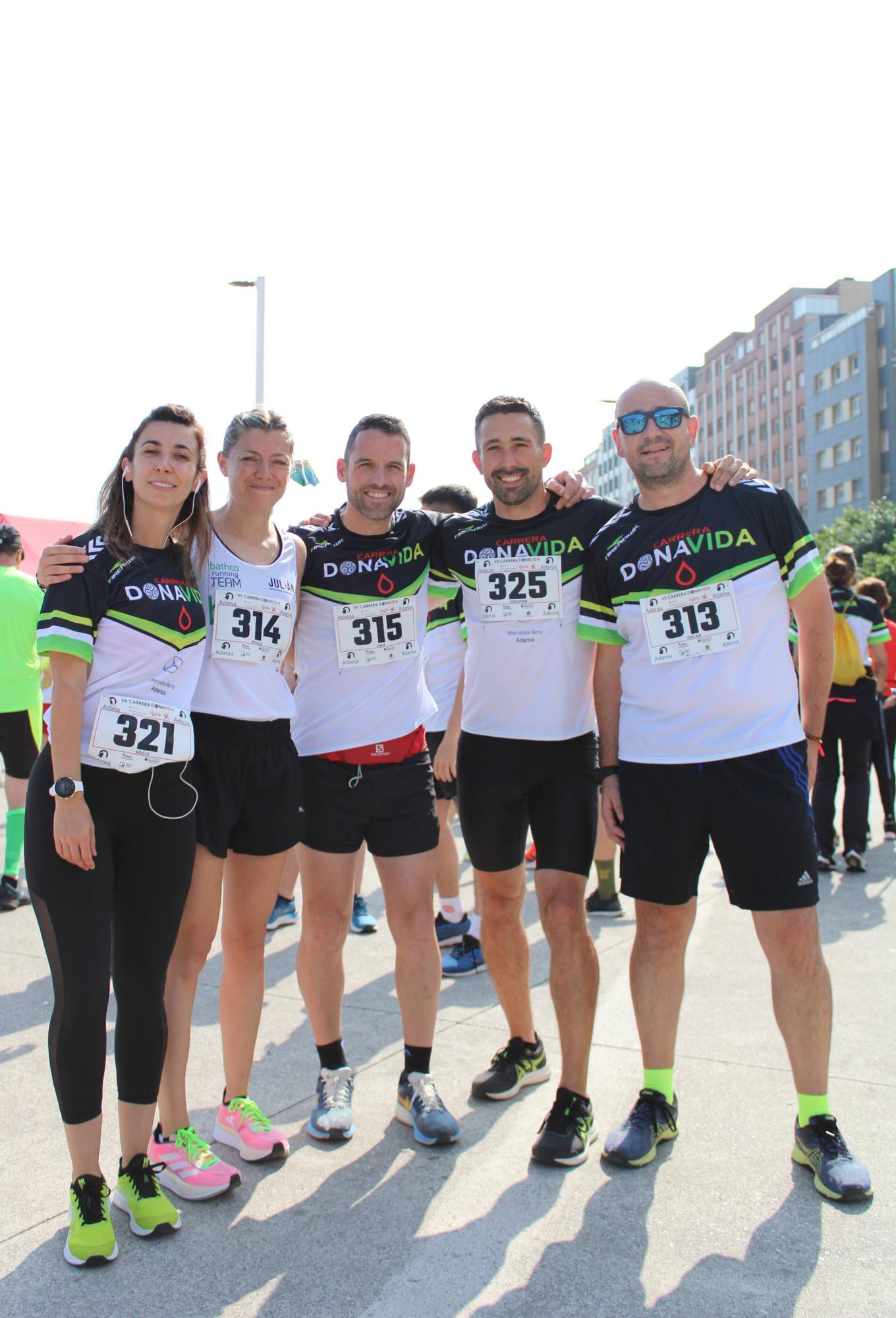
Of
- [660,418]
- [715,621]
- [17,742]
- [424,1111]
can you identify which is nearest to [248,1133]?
[424,1111]

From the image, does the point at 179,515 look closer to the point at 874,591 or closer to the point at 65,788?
the point at 65,788

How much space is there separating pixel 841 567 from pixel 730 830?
17.2 ft

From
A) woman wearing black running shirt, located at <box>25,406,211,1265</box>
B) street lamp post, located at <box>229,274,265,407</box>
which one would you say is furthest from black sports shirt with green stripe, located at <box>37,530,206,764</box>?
street lamp post, located at <box>229,274,265,407</box>

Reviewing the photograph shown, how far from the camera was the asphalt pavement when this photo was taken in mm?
2492

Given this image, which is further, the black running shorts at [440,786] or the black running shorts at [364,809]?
the black running shorts at [440,786]

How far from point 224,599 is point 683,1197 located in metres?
2.21

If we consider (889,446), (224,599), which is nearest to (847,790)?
(224,599)

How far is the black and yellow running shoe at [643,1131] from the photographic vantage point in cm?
316

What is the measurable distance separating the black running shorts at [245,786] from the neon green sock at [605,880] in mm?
3379

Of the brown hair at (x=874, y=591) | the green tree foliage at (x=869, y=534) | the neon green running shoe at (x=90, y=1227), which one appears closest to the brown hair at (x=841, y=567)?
the brown hair at (x=874, y=591)

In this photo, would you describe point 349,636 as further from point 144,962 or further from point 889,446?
point 889,446

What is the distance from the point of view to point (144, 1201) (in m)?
2.83

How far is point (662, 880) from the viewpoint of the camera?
334 cm

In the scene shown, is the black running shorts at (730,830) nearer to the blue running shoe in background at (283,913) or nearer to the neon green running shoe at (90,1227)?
the neon green running shoe at (90,1227)
